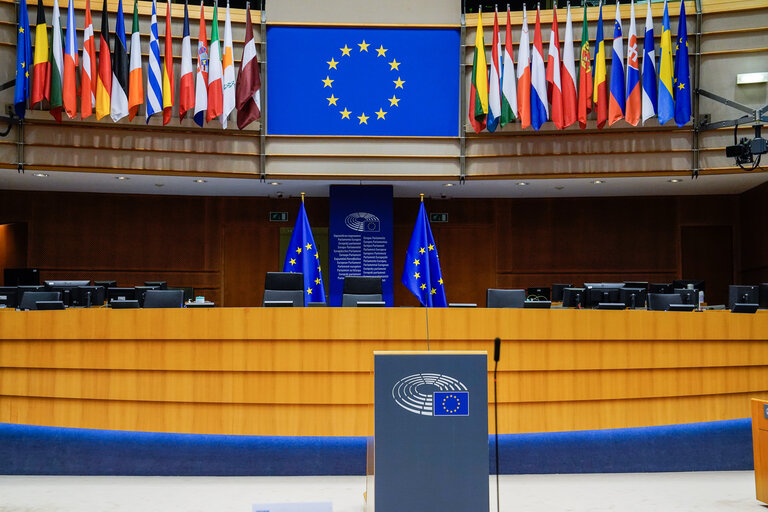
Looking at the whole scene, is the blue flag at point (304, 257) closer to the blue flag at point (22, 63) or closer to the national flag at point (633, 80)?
the blue flag at point (22, 63)

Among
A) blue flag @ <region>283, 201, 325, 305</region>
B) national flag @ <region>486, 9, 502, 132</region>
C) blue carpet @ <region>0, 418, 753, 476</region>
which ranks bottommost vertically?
blue carpet @ <region>0, 418, 753, 476</region>

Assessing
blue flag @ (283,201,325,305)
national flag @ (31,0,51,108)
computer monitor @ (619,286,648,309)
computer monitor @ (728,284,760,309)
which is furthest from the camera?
national flag @ (31,0,51,108)

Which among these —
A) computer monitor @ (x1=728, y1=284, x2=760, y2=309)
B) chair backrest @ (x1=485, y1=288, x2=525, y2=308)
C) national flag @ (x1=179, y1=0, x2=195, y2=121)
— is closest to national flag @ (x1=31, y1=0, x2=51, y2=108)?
national flag @ (x1=179, y1=0, x2=195, y2=121)

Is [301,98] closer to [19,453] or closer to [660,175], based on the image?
[660,175]

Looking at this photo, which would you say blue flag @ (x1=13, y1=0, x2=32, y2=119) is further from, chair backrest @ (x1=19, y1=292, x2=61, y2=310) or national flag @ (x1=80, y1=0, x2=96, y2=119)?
chair backrest @ (x1=19, y1=292, x2=61, y2=310)

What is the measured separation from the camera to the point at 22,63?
9492 mm

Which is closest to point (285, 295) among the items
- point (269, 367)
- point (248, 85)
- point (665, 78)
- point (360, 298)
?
point (360, 298)

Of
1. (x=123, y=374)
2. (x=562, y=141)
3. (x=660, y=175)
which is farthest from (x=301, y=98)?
(x=123, y=374)

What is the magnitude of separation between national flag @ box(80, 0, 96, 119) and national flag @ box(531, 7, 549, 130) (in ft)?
19.8

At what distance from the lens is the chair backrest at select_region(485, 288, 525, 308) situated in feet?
22.9

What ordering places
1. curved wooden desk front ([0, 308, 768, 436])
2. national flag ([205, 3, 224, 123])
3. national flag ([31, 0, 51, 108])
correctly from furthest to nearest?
1. national flag ([205, 3, 224, 123])
2. national flag ([31, 0, 51, 108])
3. curved wooden desk front ([0, 308, 768, 436])

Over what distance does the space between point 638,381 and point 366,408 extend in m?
2.12

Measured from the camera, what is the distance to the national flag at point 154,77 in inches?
388

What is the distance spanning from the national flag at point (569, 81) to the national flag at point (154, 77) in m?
Result: 5.61
